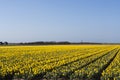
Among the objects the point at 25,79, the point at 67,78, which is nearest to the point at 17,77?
the point at 25,79

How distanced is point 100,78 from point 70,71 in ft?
7.00

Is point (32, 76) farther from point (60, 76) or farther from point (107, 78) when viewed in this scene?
point (107, 78)

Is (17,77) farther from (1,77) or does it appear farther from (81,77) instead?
(81,77)

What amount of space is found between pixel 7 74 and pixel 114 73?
557 cm

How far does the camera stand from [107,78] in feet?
43.7

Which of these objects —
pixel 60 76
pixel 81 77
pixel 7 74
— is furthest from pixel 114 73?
pixel 7 74

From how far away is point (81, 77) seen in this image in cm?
1391

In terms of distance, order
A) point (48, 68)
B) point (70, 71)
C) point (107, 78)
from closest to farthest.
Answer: point (107, 78), point (70, 71), point (48, 68)

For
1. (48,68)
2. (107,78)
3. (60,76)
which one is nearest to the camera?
(107,78)

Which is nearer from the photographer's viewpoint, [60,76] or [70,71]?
[60,76]

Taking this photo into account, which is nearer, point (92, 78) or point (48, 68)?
point (92, 78)

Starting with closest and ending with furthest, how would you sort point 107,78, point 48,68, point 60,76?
point 107,78 → point 60,76 → point 48,68

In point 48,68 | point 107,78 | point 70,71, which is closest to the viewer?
point 107,78

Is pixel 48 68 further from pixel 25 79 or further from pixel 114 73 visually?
pixel 114 73
